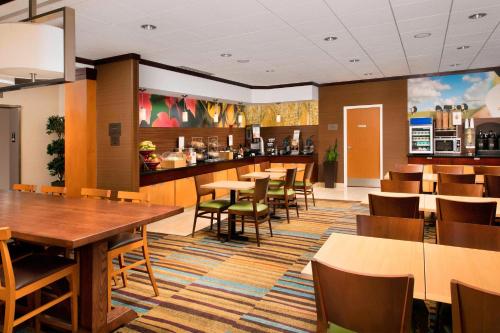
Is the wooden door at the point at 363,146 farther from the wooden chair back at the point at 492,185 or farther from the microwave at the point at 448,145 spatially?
the wooden chair back at the point at 492,185

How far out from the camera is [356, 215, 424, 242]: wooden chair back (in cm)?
247

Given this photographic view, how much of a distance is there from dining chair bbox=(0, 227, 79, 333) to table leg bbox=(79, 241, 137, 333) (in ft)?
0.22

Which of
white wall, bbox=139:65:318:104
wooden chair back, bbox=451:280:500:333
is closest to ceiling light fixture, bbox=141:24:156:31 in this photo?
white wall, bbox=139:65:318:104

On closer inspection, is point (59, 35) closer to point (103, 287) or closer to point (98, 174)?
point (103, 287)

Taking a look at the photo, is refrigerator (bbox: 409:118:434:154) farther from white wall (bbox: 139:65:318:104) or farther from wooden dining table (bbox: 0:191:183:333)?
wooden dining table (bbox: 0:191:183:333)

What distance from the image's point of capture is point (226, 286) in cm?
347

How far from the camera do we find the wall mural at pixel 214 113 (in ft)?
24.3

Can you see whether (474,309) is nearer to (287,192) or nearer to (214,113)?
(287,192)

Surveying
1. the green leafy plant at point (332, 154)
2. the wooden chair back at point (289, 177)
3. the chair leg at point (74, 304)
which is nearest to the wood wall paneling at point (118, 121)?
the wooden chair back at point (289, 177)

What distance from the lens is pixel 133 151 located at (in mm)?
5930

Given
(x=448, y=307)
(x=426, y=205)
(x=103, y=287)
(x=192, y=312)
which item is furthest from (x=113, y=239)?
(x=426, y=205)

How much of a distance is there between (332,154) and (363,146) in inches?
32.3

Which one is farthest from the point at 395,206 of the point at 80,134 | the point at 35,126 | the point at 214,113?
the point at 35,126

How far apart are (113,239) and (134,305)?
0.60 m
